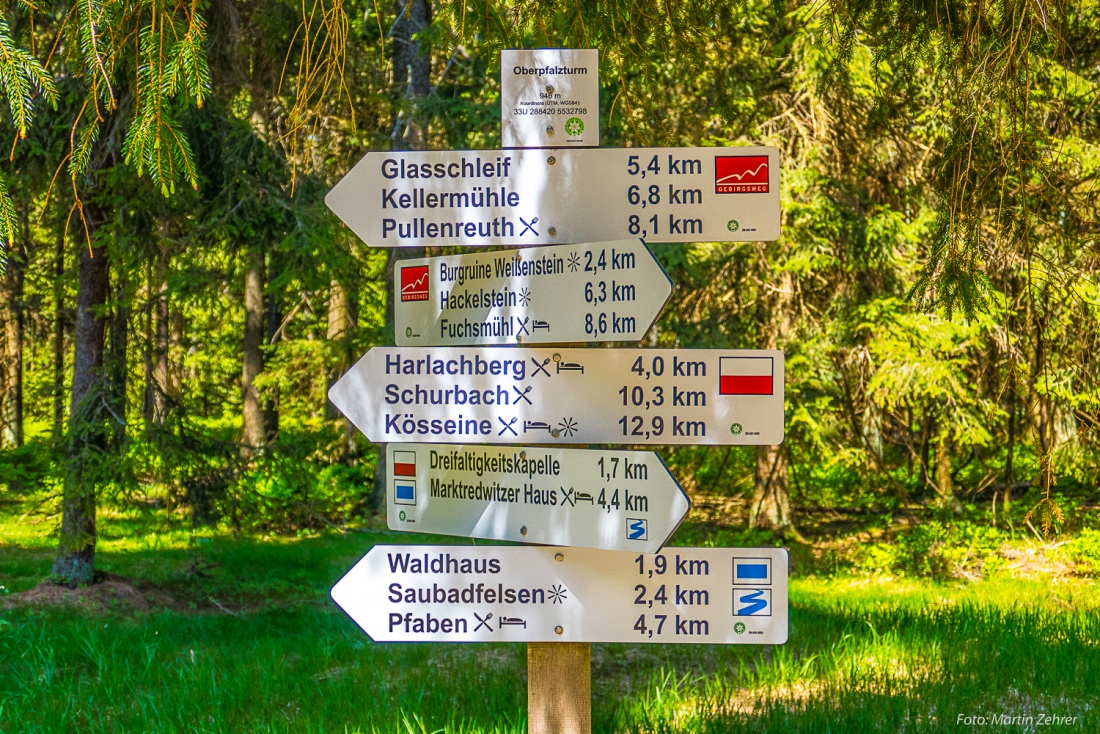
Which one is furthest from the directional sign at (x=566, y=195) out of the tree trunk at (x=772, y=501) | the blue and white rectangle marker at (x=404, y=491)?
the tree trunk at (x=772, y=501)

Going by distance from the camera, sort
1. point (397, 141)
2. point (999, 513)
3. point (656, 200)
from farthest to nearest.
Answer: point (999, 513) → point (397, 141) → point (656, 200)

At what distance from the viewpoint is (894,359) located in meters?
10.1

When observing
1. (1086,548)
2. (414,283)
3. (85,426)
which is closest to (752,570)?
(414,283)

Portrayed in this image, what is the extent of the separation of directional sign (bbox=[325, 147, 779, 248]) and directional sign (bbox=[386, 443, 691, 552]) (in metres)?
0.56

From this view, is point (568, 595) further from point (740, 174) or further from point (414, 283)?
point (740, 174)

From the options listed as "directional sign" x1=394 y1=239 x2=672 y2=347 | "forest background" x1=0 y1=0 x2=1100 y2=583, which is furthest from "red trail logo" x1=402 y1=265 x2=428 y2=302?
"forest background" x1=0 y1=0 x2=1100 y2=583

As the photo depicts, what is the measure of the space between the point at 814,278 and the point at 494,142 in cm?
417

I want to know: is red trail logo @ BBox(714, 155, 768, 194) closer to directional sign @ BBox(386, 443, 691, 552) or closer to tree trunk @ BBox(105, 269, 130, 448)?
directional sign @ BBox(386, 443, 691, 552)

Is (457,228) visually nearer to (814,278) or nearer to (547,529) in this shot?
(547,529)

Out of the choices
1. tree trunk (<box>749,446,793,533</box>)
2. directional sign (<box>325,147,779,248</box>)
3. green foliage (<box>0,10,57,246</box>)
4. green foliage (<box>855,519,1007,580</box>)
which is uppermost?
green foliage (<box>0,10,57,246</box>)

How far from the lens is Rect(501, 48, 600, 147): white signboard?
2.49 m

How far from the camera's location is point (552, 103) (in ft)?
8.18

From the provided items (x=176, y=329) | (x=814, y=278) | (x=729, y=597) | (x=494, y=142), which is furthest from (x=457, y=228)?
(x=176, y=329)

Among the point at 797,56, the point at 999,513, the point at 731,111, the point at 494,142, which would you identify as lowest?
the point at 999,513
